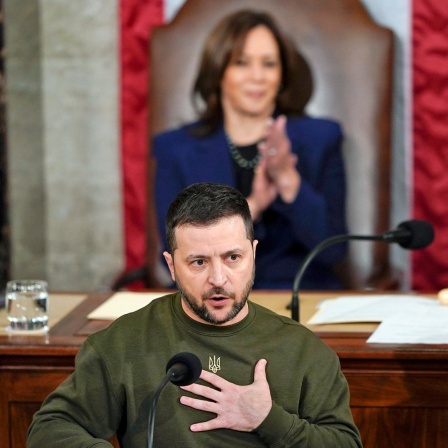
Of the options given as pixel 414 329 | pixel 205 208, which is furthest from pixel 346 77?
pixel 205 208

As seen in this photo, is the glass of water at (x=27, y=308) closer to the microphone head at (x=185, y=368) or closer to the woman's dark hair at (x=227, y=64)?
the microphone head at (x=185, y=368)

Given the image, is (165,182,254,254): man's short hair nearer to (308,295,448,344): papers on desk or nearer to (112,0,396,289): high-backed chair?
(308,295,448,344): papers on desk

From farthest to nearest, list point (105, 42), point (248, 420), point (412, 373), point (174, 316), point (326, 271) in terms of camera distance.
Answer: point (105, 42), point (326, 271), point (412, 373), point (174, 316), point (248, 420)

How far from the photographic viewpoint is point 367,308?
118 inches

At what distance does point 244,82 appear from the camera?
433 centimetres

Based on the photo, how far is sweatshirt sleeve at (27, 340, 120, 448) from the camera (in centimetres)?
201

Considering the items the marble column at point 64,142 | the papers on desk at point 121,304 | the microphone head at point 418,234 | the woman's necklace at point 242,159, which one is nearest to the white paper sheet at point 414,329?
the microphone head at point 418,234

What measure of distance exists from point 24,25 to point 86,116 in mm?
523

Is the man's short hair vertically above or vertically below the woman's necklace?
above

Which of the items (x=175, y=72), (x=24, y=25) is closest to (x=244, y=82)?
(x=175, y=72)

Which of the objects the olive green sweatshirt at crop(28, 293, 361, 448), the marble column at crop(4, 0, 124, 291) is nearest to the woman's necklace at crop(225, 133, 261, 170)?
the marble column at crop(4, 0, 124, 291)

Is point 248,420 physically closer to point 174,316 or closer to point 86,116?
point 174,316

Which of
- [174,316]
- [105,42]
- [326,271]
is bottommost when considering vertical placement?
[326,271]

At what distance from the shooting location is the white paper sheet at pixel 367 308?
2889mm
